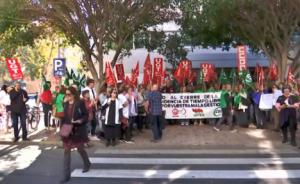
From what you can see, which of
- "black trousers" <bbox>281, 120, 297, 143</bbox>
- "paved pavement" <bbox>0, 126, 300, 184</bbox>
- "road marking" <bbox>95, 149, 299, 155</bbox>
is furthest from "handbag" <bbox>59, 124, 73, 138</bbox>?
"black trousers" <bbox>281, 120, 297, 143</bbox>

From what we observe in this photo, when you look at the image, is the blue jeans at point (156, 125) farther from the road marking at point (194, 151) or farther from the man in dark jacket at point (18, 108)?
the man in dark jacket at point (18, 108)

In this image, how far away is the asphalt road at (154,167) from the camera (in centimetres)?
923

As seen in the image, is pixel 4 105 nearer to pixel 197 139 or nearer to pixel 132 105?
pixel 132 105

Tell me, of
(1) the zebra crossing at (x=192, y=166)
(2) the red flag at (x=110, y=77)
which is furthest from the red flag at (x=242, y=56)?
(1) the zebra crossing at (x=192, y=166)

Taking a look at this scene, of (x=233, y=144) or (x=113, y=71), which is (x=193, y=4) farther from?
(x=233, y=144)

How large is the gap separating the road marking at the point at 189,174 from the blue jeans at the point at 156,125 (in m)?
4.29

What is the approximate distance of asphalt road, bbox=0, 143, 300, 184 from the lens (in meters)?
9.23

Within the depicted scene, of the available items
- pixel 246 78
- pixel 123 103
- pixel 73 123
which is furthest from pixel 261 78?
pixel 73 123

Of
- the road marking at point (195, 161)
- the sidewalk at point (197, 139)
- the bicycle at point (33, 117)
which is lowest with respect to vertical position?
the road marking at point (195, 161)

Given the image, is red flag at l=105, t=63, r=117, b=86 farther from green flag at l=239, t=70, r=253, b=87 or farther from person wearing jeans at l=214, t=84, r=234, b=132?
green flag at l=239, t=70, r=253, b=87

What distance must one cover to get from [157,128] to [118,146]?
149 cm

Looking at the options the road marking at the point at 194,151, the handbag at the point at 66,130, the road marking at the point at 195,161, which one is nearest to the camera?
the handbag at the point at 66,130

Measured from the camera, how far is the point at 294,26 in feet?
60.1

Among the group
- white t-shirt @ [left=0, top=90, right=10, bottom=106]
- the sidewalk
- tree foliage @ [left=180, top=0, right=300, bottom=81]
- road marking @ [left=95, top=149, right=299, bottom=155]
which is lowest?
road marking @ [left=95, top=149, right=299, bottom=155]
